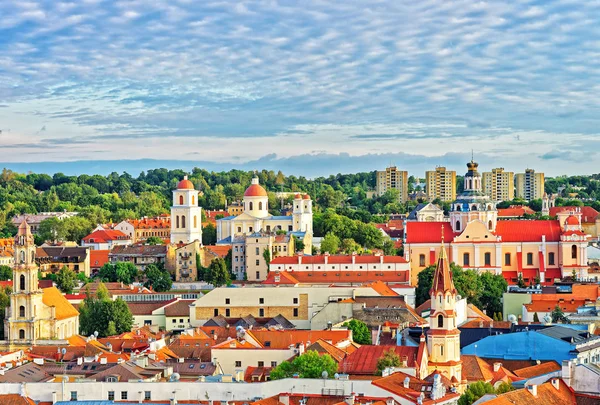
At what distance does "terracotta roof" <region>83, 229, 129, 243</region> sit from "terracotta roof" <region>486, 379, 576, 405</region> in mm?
78627

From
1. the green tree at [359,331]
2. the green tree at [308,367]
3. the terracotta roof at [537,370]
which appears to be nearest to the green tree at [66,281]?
the green tree at [359,331]

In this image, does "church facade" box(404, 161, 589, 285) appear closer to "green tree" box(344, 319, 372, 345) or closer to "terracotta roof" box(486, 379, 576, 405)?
"green tree" box(344, 319, 372, 345)

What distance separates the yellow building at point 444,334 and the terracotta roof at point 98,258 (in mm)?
56298

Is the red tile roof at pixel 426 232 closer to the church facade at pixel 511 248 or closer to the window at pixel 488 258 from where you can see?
the church facade at pixel 511 248

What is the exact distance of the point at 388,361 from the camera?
140ft

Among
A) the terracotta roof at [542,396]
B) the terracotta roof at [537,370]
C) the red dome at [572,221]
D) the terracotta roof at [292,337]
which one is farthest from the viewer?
the red dome at [572,221]

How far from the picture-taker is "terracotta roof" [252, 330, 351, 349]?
53.1 meters

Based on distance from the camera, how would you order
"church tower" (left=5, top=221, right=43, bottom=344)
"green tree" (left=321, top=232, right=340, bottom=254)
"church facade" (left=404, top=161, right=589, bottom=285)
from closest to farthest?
"church tower" (left=5, top=221, right=43, bottom=344) < "church facade" (left=404, top=161, right=589, bottom=285) < "green tree" (left=321, top=232, right=340, bottom=254)

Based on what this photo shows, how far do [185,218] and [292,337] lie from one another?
46.0 metres

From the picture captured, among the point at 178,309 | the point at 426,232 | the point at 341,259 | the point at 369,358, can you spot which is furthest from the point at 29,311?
the point at 426,232

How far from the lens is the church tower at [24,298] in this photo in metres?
61.4

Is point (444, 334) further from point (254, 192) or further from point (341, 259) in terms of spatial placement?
point (254, 192)

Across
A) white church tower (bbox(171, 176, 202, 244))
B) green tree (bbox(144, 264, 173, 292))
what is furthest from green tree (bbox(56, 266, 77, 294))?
white church tower (bbox(171, 176, 202, 244))

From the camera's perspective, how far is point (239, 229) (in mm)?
98625
